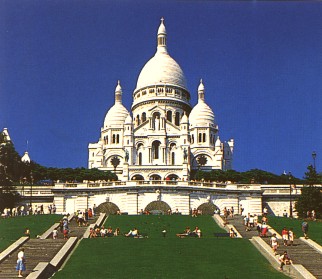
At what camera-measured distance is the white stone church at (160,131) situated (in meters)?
106

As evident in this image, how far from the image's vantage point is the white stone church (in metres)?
106

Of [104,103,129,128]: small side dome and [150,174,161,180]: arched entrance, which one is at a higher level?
[104,103,129,128]: small side dome

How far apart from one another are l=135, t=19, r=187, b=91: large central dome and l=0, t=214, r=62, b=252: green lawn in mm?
75802

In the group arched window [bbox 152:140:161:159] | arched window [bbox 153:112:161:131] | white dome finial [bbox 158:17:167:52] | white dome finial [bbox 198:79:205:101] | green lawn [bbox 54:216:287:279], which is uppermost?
white dome finial [bbox 158:17:167:52]

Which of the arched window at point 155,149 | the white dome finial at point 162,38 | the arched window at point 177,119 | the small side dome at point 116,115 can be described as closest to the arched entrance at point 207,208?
the arched window at point 155,149

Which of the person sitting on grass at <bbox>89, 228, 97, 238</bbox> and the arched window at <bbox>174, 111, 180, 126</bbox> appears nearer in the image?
the person sitting on grass at <bbox>89, 228, 97, 238</bbox>

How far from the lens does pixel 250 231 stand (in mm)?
37875

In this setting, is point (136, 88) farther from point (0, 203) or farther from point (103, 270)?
point (103, 270)

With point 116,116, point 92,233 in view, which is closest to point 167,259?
point 92,233

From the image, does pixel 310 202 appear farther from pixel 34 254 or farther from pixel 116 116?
pixel 116 116

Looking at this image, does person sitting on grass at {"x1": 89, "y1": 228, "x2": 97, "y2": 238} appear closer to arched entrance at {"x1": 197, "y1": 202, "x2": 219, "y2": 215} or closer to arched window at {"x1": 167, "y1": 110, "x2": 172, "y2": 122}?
arched entrance at {"x1": 197, "y1": 202, "x2": 219, "y2": 215}

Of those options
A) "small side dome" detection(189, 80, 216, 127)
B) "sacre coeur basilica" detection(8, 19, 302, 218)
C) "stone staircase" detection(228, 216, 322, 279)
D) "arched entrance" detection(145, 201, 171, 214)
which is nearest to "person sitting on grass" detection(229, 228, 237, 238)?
"stone staircase" detection(228, 216, 322, 279)

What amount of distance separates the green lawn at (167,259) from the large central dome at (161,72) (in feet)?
276

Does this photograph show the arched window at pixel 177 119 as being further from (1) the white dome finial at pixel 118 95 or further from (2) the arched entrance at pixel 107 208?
(2) the arched entrance at pixel 107 208
